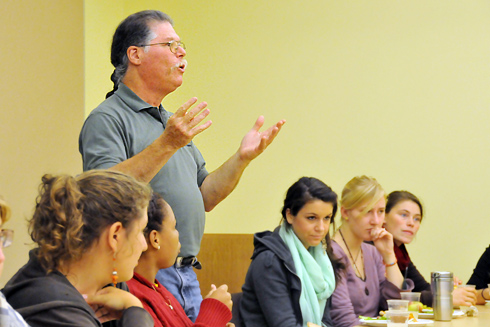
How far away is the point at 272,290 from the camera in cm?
236

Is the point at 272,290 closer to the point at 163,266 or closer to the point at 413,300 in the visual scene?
the point at 413,300

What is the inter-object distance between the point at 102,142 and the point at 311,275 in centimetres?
118

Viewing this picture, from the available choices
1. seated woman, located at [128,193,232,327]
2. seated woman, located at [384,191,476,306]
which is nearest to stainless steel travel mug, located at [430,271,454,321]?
seated woman, located at [384,191,476,306]

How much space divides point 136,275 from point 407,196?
2.23 meters

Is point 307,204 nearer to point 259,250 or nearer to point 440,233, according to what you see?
point 259,250

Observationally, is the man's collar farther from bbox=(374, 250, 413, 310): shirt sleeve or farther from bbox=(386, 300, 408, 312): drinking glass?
bbox=(374, 250, 413, 310): shirt sleeve

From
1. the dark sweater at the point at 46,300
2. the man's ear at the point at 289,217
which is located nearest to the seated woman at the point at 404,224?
the man's ear at the point at 289,217

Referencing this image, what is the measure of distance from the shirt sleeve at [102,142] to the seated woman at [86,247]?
0.44m

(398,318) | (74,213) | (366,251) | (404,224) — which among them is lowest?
(398,318)

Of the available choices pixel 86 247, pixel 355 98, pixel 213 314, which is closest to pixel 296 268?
pixel 213 314

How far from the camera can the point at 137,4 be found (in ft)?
13.3

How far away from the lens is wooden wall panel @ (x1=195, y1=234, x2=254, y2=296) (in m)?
3.65

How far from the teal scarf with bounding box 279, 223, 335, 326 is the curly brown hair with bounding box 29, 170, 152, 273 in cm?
136

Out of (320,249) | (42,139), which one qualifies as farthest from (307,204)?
(42,139)
